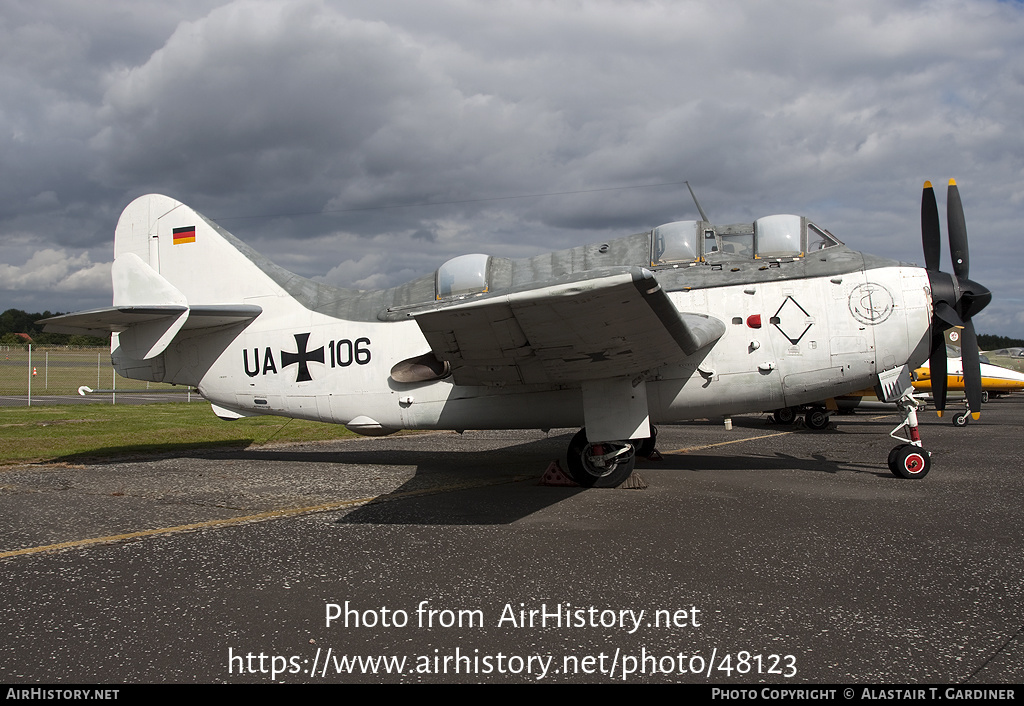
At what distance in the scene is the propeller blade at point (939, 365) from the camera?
783cm

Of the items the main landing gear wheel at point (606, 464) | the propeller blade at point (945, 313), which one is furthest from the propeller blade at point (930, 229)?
the main landing gear wheel at point (606, 464)

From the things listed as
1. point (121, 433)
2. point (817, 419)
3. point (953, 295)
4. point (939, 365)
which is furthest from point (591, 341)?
point (817, 419)

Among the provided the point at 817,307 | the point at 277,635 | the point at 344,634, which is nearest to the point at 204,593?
the point at 277,635

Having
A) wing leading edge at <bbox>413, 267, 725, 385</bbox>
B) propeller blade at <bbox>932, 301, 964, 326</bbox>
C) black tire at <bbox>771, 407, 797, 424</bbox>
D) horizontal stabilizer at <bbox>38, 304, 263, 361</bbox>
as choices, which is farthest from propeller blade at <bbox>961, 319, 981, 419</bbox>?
horizontal stabilizer at <bbox>38, 304, 263, 361</bbox>

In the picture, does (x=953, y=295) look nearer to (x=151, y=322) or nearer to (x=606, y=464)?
(x=606, y=464)

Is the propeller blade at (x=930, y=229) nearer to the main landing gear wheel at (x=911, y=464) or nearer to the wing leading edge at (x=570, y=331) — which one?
the main landing gear wheel at (x=911, y=464)

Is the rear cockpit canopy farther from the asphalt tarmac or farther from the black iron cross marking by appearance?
the asphalt tarmac

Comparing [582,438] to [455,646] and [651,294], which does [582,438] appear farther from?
[455,646]

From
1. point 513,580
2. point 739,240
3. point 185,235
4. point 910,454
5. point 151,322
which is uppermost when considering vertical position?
point 185,235

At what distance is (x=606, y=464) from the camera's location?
303 inches

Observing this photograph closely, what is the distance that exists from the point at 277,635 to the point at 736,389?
5.94 m

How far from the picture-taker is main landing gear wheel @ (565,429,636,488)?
760 cm

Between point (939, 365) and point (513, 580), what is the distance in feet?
23.5

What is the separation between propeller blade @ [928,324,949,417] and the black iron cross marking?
312 inches
